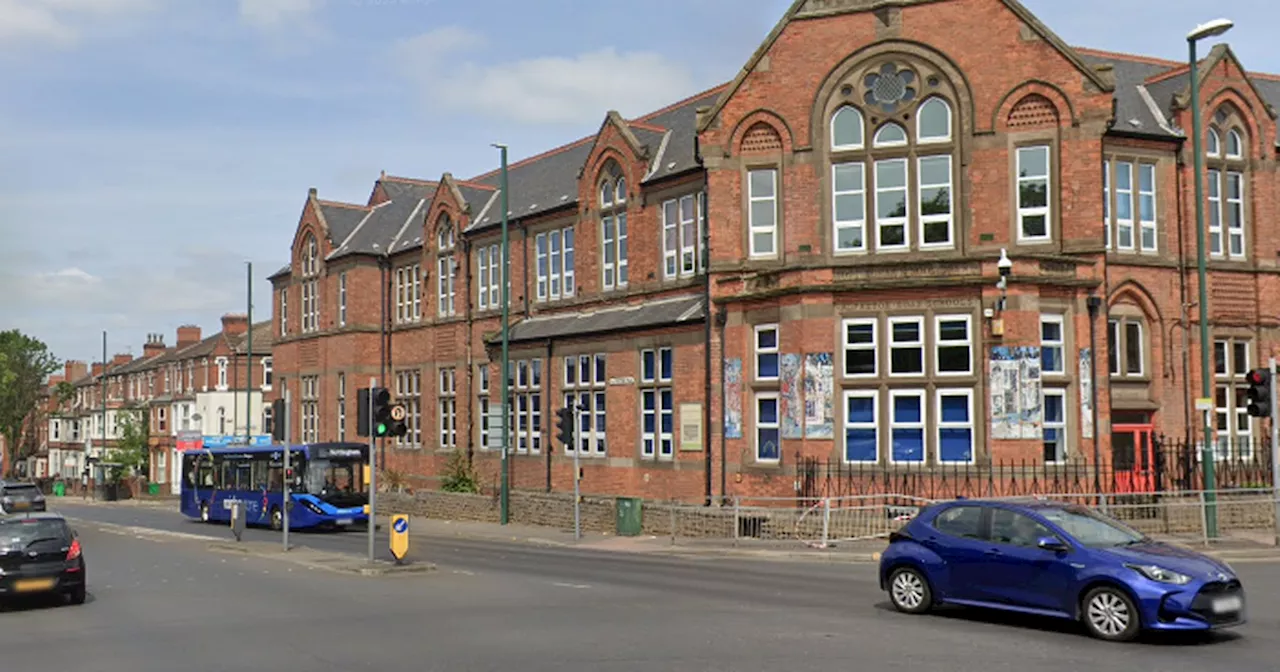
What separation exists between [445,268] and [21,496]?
16.7 metres

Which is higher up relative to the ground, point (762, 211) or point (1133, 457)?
point (762, 211)

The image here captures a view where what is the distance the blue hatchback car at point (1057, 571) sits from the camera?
40.3 feet

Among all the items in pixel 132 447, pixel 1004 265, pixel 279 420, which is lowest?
pixel 132 447

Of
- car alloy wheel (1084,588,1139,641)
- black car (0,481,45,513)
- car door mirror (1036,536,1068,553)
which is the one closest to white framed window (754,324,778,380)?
car door mirror (1036,536,1068,553)

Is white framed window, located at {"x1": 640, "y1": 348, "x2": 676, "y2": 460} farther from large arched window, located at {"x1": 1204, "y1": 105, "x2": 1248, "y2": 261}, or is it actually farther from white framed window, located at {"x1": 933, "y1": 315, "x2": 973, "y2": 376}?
large arched window, located at {"x1": 1204, "y1": 105, "x2": 1248, "y2": 261}

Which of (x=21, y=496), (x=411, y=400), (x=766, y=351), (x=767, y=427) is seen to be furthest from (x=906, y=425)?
(x=21, y=496)

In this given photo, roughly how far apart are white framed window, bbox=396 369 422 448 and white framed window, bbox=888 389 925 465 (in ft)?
80.3

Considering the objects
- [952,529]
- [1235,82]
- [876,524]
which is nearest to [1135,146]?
[1235,82]

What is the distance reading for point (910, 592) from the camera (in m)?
14.8

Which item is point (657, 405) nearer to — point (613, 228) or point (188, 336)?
point (613, 228)

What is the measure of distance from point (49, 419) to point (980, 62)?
3994 inches

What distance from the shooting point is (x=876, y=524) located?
25891mm

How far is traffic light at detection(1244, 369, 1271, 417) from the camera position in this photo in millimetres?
22672

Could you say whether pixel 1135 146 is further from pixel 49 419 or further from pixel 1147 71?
pixel 49 419
